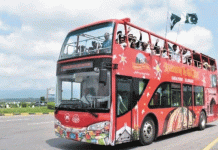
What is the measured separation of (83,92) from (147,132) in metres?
2.75

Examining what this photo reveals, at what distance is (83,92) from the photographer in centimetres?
736

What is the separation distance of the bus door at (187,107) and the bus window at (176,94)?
1.78ft

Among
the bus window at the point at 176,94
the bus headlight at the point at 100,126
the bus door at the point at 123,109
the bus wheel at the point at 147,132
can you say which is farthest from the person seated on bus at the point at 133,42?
the bus headlight at the point at 100,126

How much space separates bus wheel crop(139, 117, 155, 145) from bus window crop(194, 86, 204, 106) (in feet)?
14.1

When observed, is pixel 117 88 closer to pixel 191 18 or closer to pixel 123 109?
pixel 123 109

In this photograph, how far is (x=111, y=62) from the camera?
23.3 ft

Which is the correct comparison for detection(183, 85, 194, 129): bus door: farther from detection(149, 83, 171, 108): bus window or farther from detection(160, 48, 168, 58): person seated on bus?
detection(160, 48, 168, 58): person seated on bus

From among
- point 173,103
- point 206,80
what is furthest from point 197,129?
point 173,103

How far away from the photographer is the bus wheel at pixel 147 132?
8.17m

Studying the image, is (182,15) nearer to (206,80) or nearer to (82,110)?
(206,80)

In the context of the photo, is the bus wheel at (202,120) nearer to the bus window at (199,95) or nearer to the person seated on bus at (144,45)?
the bus window at (199,95)

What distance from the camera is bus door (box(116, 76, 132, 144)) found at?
23.4 feet

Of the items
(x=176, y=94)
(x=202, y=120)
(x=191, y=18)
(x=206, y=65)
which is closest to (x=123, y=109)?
(x=176, y=94)

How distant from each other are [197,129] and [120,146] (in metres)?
6.45
